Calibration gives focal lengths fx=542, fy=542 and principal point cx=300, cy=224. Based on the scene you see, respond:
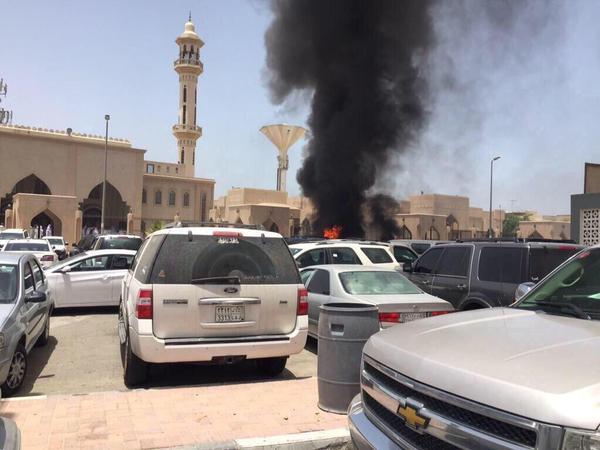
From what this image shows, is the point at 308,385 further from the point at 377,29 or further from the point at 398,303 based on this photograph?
the point at 377,29

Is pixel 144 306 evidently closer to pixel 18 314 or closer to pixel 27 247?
pixel 18 314

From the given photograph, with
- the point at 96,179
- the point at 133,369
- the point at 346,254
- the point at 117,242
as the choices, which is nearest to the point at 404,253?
the point at 346,254

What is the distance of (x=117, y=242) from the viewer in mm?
16641

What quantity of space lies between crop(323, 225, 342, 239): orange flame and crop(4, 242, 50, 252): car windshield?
87.8ft

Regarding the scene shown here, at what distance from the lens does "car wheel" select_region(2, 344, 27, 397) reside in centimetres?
542

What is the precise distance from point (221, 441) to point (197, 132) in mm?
75067

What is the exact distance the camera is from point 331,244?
12.1m

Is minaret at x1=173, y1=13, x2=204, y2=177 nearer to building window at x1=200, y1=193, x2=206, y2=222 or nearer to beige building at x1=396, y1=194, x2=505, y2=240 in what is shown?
building window at x1=200, y1=193, x2=206, y2=222

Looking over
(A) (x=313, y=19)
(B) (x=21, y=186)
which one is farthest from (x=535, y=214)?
(B) (x=21, y=186)

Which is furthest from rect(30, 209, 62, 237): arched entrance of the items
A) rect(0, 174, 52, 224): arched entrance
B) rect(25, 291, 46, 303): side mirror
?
rect(25, 291, 46, 303): side mirror

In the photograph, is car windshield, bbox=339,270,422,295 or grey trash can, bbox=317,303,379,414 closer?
grey trash can, bbox=317,303,379,414

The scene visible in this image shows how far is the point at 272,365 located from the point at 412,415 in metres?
4.15

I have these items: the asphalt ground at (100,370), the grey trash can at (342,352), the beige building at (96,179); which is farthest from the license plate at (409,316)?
the beige building at (96,179)

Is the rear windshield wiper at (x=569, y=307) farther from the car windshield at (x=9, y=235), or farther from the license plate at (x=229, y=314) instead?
the car windshield at (x=9, y=235)
